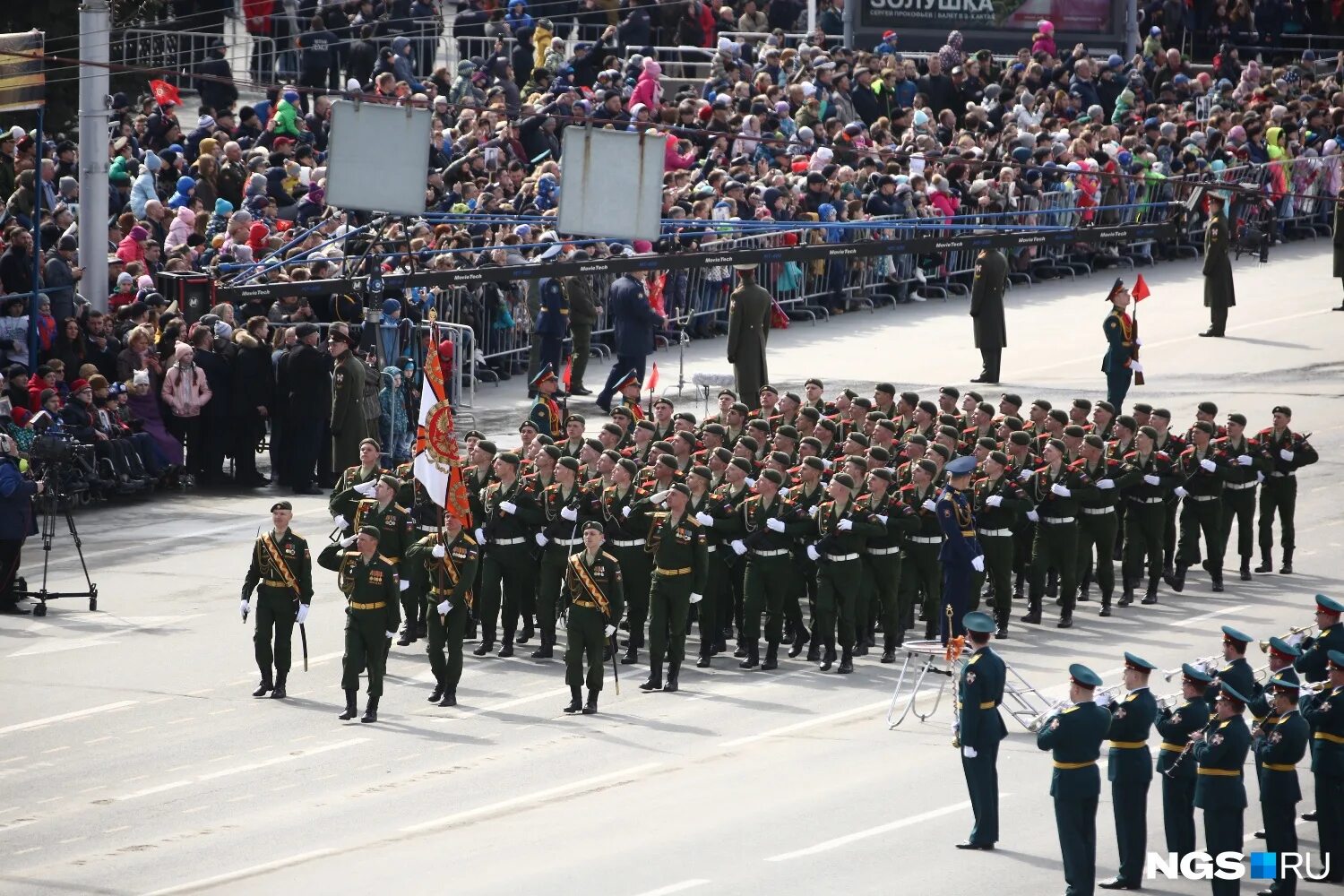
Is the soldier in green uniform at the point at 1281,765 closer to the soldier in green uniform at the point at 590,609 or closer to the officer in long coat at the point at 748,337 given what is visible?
the soldier in green uniform at the point at 590,609

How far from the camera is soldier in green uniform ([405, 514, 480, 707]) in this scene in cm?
1836

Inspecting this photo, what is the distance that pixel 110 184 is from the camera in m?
27.9

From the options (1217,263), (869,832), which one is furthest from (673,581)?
(1217,263)

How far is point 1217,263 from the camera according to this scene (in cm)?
3141

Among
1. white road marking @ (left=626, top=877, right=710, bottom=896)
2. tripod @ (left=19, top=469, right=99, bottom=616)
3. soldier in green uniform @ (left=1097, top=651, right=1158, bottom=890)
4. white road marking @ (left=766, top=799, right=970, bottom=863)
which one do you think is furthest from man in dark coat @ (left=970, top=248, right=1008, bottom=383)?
white road marking @ (left=626, top=877, right=710, bottom=896)

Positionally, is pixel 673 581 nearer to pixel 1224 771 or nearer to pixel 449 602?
pixel 449 602

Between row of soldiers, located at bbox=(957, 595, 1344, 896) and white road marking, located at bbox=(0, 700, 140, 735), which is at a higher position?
row of soldiers, located at bbox=(957, 595, 1344, 896)

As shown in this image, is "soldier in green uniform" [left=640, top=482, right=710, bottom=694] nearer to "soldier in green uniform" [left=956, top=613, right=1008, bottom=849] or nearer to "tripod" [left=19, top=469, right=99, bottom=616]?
"soldier in green uniform" [left=956, top=613, right=1008, bottom=849]

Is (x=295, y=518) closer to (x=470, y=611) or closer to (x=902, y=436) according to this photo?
(x=470, y=611)

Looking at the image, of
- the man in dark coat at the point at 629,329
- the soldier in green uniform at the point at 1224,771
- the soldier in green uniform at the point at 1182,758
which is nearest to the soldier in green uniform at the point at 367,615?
the soldier in green uniform at the point at 1182,758

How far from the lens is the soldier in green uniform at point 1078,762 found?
14.3 meters

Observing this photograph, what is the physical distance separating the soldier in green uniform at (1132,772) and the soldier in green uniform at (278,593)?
275 inches

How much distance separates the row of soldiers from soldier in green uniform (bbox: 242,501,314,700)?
595 centimetres

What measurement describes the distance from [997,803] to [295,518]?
10391mm
